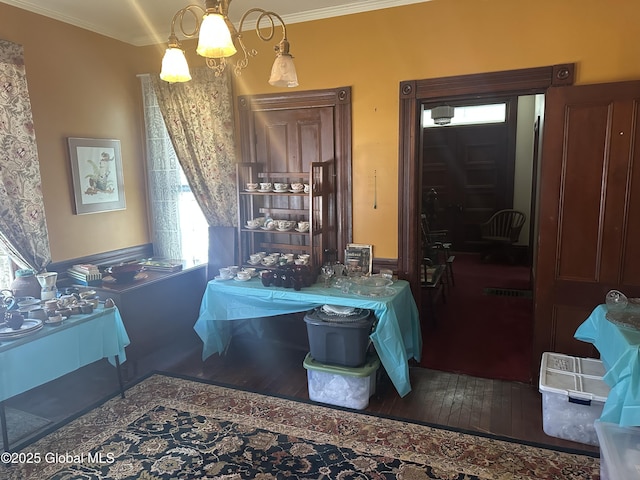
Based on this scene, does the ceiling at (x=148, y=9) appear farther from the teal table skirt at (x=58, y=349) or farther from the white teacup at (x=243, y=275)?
the teal table skirt at (x=58, y=349)

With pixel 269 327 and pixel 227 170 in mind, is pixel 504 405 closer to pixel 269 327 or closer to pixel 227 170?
pixel 269 327

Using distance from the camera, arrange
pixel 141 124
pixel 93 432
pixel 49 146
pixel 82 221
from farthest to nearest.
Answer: pixel 141 124 → pixel 82 221 → pixel 49 146 → pixel 93 432

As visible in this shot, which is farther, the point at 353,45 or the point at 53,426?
the point at 353,45

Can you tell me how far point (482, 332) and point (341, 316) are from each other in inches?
75.4

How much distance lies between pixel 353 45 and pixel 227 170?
1523mm

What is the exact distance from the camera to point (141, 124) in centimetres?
434

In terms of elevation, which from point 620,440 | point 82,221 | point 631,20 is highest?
point 631,20

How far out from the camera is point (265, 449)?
2.61 meters

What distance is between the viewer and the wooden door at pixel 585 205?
2.76m

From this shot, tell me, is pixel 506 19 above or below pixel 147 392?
above

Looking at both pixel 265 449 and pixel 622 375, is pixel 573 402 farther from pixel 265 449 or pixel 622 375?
pixel 265 449

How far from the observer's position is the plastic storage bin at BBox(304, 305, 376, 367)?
9.78 feet

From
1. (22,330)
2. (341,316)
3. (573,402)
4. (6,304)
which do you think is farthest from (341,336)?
(6,304)

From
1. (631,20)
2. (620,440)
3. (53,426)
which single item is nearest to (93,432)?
(53,426)
